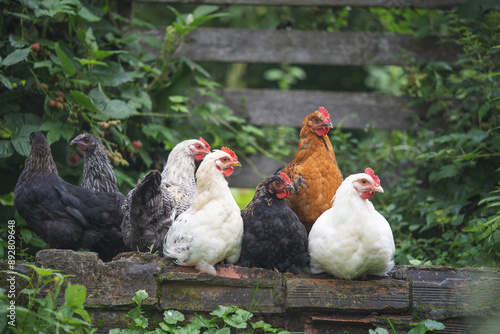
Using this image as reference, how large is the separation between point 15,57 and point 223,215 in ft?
6.91

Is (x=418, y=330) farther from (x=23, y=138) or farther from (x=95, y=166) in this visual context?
(x=23, y=138)

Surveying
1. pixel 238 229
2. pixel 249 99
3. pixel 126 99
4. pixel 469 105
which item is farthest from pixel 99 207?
pixel 469 105

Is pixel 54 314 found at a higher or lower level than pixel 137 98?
lower

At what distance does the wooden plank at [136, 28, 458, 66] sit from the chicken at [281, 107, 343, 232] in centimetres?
208

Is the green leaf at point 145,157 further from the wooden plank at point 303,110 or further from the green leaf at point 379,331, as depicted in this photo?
the green leaf at point 379,331

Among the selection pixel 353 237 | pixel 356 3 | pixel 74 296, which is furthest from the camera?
pixel 356 3

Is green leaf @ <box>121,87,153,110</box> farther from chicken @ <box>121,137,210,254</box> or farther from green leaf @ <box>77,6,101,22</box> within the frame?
chicken @ <box>121,137,210,254</box>

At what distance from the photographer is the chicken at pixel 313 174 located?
3.70 m

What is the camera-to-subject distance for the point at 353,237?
125 inches

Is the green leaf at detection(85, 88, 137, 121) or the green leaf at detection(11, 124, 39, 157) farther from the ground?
the green leaf at detection(85, 88, 137, 121)

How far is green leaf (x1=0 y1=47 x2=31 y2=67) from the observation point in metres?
4.04

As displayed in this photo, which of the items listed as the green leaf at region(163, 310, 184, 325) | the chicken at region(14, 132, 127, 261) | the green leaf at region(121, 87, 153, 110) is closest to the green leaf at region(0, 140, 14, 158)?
the chicken at region(14, 132, 127, 261)

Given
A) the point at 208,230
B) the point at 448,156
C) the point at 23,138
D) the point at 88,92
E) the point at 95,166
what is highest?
the point at 88,92

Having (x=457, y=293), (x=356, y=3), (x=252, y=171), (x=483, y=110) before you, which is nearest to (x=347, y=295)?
(x=457, y=293)
